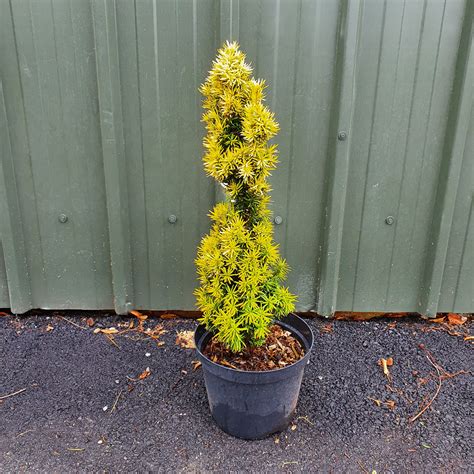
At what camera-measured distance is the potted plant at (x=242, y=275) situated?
2.11 m

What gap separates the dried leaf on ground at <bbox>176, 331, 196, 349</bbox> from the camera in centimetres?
316

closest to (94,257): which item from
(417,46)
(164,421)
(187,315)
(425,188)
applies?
(187,315)

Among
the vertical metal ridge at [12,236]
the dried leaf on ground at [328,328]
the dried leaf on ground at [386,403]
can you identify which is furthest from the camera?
the dried leaf on ground at [328,328]

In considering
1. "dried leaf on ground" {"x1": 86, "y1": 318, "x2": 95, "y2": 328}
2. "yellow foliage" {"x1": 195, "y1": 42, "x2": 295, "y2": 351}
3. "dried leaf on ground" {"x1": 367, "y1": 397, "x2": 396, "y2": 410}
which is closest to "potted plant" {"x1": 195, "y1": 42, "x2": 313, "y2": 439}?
"yellow foliage" {"x1": 195, "y1": 42, "x2": 295, "y2": 351}

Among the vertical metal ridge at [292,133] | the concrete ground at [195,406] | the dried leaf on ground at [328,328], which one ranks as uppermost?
the vertical metal ridge at [292,133]

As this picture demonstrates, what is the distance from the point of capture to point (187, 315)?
3484 millimetres

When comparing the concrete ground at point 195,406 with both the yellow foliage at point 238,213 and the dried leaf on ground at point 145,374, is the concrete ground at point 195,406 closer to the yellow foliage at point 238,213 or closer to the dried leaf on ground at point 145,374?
the dried leaf on ground at point 145,374

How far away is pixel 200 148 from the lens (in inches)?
120

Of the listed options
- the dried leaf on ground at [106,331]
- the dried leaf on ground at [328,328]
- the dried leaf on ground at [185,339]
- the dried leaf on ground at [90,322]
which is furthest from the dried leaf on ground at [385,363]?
the dried leaf on ground at [90,322]

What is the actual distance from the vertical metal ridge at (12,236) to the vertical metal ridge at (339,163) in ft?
6.87

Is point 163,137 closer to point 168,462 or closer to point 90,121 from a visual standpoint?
point 90,121

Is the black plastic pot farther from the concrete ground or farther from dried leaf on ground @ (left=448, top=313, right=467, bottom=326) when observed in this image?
dried leaf on ground @ (left=448, top=313, right=467, bottom=326)

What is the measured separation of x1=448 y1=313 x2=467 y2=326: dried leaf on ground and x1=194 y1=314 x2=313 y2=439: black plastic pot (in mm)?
1497

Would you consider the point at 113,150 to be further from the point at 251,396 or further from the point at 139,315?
the point at 251,396
